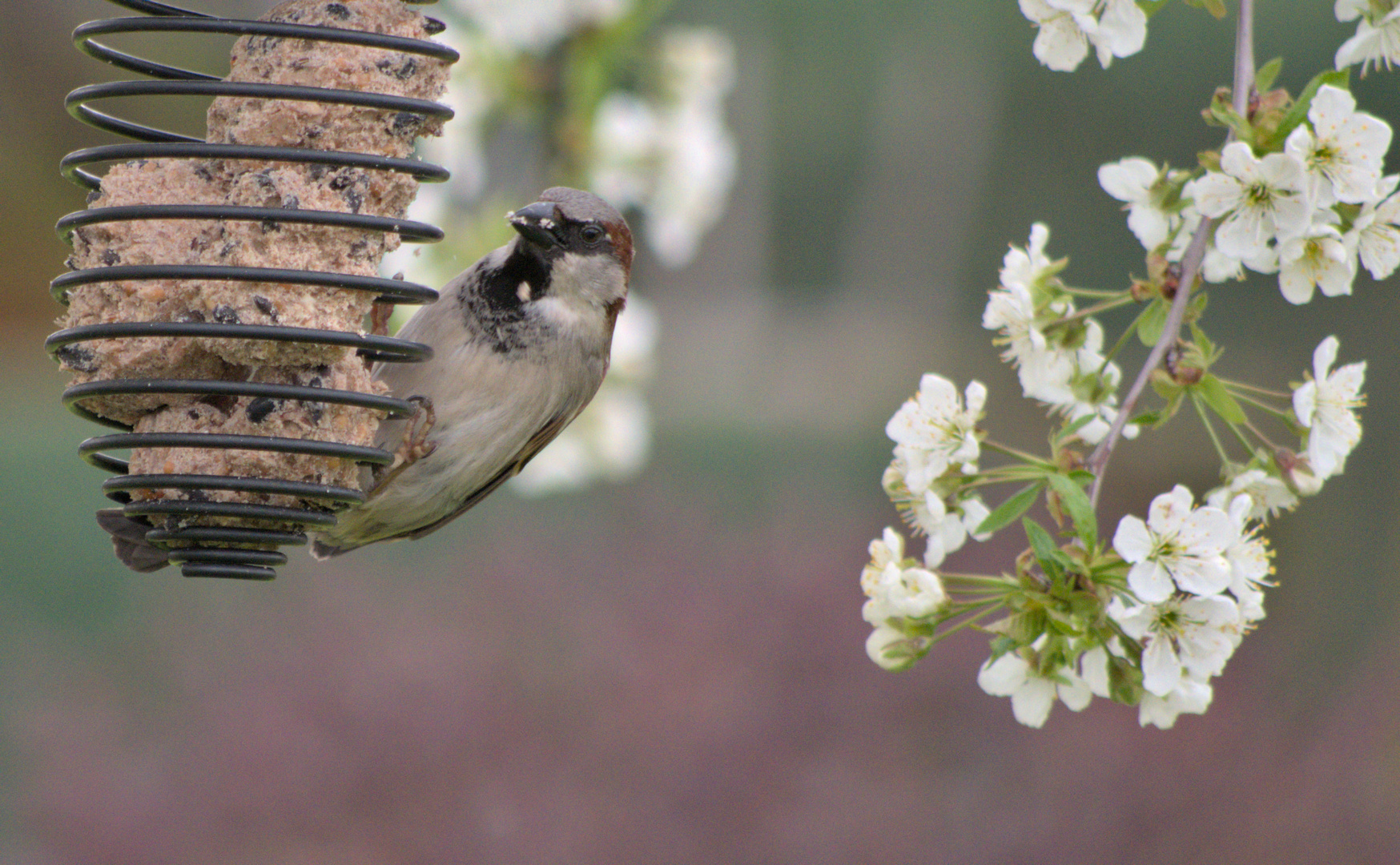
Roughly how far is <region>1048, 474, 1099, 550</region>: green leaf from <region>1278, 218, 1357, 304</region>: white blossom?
39 centimetres

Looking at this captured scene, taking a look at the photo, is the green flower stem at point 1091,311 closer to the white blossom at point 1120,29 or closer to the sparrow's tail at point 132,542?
the white blossom at point 1120,29

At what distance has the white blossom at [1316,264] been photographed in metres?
1.91

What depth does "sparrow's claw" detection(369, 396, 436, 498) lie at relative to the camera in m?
2.69

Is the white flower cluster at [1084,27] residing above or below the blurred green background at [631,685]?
above

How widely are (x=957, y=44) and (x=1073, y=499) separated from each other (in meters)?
16.5

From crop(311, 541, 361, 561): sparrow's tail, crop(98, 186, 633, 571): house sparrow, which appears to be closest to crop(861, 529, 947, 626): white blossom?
crop(98, 186, 633, 571): house sparrow

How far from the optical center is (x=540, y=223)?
2.79 m

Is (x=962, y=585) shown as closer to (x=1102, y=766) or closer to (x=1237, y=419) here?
(x=1237, y=419)

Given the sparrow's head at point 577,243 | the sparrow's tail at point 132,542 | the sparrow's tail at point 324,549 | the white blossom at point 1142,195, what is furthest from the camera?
the sparrow's tail at point 324,549

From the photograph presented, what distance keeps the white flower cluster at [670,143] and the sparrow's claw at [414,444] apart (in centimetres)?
136

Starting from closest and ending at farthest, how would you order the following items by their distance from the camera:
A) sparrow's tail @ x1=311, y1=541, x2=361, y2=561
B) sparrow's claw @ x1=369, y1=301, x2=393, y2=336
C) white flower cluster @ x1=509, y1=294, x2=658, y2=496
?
sparrow's claw @ x1=369, y1=301, x2=393, y2=336
sparrow's tail @ x1=311, y1=541, x2=361, y2=561
white flower cluster @ x1=509, y1=294, x2=658, y2=496

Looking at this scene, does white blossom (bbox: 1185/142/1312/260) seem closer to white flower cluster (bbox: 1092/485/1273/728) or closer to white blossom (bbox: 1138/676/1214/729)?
white flower cluster (bbox: 1092/485/1273/728)

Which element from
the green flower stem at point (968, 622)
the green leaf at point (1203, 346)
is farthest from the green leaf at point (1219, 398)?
the green flower stem at point (968, 622)

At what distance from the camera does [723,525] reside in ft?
28.9
